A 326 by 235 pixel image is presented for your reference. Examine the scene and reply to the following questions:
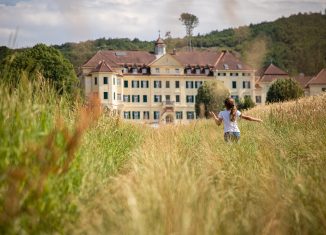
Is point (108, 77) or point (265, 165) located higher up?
point (108, 77)

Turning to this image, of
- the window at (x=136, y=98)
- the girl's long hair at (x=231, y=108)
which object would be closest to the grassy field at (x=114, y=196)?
the girl's long hair at (x=231, y=108)

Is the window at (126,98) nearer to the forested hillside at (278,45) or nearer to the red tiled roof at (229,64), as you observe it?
the red tiled roof at (229,64)

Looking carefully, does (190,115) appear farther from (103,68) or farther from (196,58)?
(103,68)

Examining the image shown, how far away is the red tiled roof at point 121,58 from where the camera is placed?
71.8 metres

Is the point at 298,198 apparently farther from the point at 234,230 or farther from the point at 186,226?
the point at 186,226

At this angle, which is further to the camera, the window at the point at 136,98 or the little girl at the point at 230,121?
the window at the point at 136,98

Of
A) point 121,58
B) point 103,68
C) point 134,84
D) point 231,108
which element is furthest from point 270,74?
point 231,108

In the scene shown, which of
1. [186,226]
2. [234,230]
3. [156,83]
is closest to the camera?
[186,226]

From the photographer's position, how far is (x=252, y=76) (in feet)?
240

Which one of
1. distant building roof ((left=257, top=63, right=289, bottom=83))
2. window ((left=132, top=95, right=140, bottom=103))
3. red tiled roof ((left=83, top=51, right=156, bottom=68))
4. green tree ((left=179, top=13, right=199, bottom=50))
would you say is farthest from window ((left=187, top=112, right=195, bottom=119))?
green tree ((left=179, top=13, right=199, bottom=50))

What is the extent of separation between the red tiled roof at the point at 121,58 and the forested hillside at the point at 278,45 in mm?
12654

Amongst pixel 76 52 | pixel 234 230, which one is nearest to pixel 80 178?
pixel 234 230

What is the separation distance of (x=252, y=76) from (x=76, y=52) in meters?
39.9

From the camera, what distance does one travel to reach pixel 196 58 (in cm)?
7494
